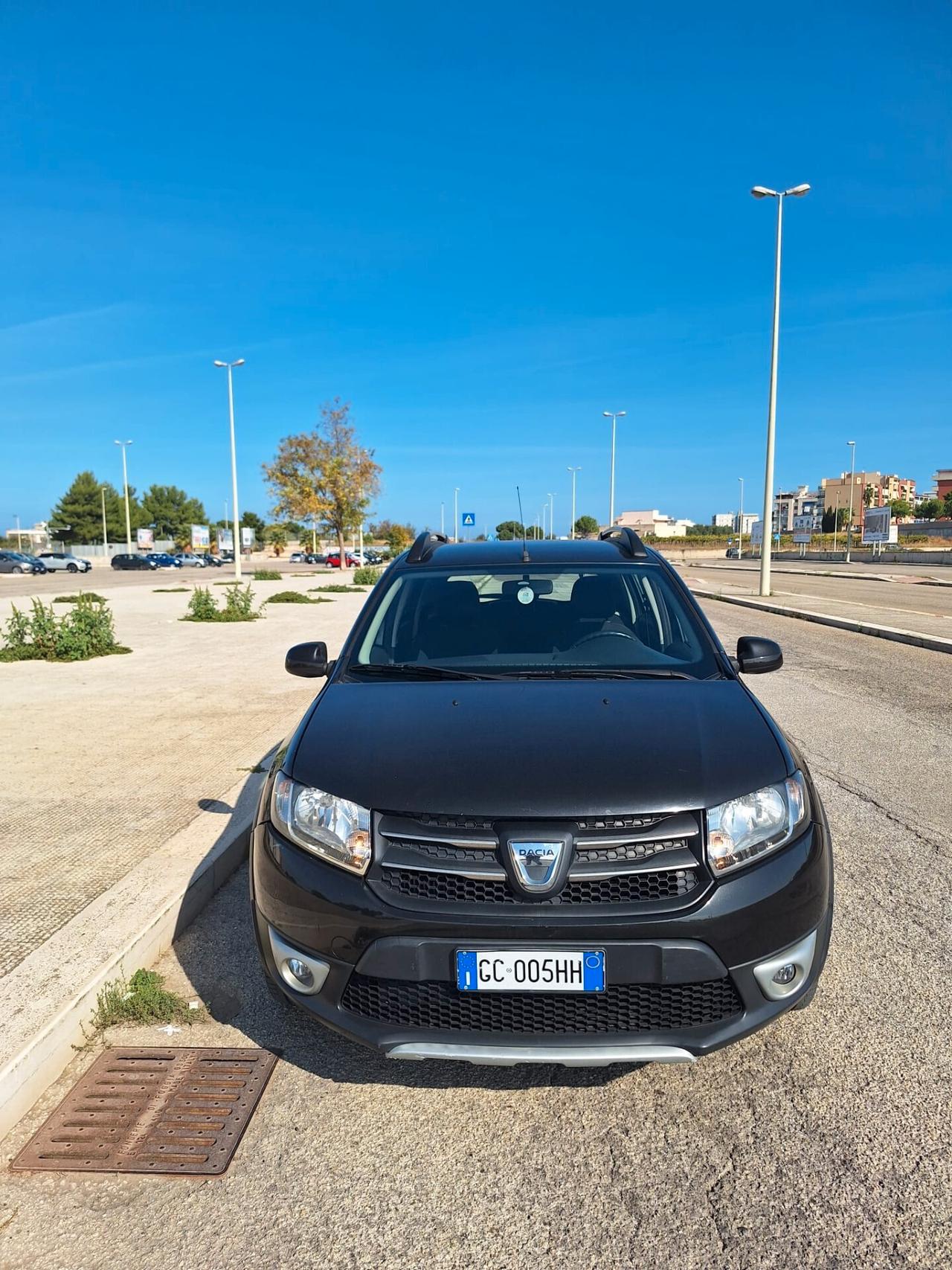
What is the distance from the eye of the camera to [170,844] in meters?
4.38

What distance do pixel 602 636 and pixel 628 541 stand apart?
86 centimetres

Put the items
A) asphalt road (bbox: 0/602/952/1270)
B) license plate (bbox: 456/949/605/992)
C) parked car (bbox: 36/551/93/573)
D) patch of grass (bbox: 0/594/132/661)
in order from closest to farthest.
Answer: asphalt road (bbox: 0/602/952/1270) < license plate (bbox: 456/949/605/992) < patch of grass (bbox: 0/594/132/661) < parked car (bbox: 36/551/93/573)

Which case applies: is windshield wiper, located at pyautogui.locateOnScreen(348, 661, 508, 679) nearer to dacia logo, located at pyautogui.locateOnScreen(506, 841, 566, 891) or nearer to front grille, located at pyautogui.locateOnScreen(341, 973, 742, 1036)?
dacia logo, located at pyautogui.locateOnScreen(506, 841, 566, 891)

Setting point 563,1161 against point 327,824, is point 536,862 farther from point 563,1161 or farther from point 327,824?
point 563,1161

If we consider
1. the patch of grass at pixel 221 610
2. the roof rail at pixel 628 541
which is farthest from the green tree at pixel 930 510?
the roof rail at pixel 628 541

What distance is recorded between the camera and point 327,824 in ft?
8.46

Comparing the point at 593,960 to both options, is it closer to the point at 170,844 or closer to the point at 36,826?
the point at 170,844

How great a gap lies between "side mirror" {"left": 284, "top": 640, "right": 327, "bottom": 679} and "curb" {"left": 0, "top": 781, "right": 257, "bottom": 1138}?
40.9 inches

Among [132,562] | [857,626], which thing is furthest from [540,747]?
[132,562]

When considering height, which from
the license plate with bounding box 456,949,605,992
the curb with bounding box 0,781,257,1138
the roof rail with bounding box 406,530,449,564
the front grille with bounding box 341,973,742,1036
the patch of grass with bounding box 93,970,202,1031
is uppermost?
the roof rail with bounding box 406,530,449,564

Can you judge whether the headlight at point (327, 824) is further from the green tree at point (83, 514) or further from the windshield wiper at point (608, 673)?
the green tree at point (83, 514)

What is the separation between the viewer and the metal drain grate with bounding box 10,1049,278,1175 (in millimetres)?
2393

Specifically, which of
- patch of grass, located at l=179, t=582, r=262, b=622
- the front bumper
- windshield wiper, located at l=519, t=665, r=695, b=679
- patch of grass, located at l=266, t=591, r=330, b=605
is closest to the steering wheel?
windshield wiper, located at l=519, t=665, r=695, b=679

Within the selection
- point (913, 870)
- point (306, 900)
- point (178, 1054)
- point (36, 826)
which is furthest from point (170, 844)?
point (913, 870)
